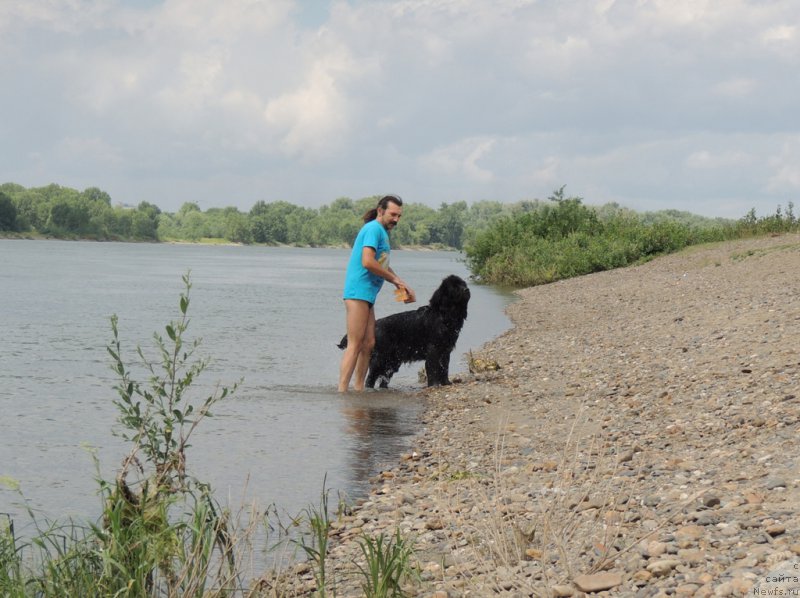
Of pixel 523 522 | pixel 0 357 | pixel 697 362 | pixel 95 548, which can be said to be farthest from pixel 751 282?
pixel 95 548

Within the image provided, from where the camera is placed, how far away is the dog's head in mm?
12266

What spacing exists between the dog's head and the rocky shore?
1064mm

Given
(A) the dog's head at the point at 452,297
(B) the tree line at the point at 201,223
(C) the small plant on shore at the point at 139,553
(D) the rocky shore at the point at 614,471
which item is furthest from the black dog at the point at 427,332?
(B) the tree line at the point at 201,223

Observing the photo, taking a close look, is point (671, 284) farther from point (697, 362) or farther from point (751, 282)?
point (697, 362)

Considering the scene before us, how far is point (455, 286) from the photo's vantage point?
12.3m

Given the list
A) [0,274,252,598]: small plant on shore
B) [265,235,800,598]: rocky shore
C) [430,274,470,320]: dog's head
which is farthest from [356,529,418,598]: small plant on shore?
[430,274,470,320]: dog's head

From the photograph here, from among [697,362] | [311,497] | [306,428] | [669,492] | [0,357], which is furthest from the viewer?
[0,357]

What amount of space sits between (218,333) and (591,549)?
1865 centimetres

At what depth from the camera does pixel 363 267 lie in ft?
36.8

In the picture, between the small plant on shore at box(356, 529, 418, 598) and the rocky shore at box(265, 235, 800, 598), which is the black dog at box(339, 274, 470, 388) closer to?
the rocky shore at box(265, 235, 800, 598)

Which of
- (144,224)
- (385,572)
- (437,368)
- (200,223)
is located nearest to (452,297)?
(437,368)

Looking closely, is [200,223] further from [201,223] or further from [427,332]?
[427,332]

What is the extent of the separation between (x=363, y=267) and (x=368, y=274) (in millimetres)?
146

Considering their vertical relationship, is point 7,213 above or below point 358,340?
above
